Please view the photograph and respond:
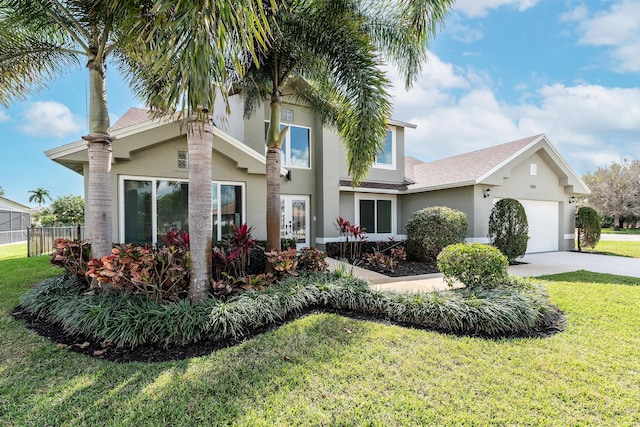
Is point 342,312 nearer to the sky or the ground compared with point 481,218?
nearer to the ground

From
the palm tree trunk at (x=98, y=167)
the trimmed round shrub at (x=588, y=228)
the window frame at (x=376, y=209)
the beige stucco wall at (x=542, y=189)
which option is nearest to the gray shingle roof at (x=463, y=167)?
the beige stucco wall at (x=542, y=189)

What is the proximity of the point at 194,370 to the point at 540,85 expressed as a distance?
22577mm

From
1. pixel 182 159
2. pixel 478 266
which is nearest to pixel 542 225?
pixel 478 266

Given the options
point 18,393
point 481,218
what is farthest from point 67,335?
point 481,218

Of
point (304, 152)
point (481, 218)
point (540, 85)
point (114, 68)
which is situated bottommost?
point (481, 218)

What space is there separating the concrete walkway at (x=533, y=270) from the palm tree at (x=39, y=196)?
Result: 72.9m

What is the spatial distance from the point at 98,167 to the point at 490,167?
14.3 meters

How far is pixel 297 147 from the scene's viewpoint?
1347 cm

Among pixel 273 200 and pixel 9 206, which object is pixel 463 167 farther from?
pixel 9 206

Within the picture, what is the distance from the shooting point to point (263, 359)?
390cm

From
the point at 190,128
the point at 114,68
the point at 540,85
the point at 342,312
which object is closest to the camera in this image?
the point at 190,128

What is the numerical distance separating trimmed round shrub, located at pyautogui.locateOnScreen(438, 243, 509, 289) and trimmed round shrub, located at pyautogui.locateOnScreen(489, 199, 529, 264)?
550 cm

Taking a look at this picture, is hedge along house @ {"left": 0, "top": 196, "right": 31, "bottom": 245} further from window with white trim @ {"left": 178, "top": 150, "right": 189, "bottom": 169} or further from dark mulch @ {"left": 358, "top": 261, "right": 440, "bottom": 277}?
dark mulch @ {"left": 358, "top": 261, "right": 440, "bottom": 277}

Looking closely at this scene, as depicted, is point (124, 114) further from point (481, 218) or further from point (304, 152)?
point (481, 218)
